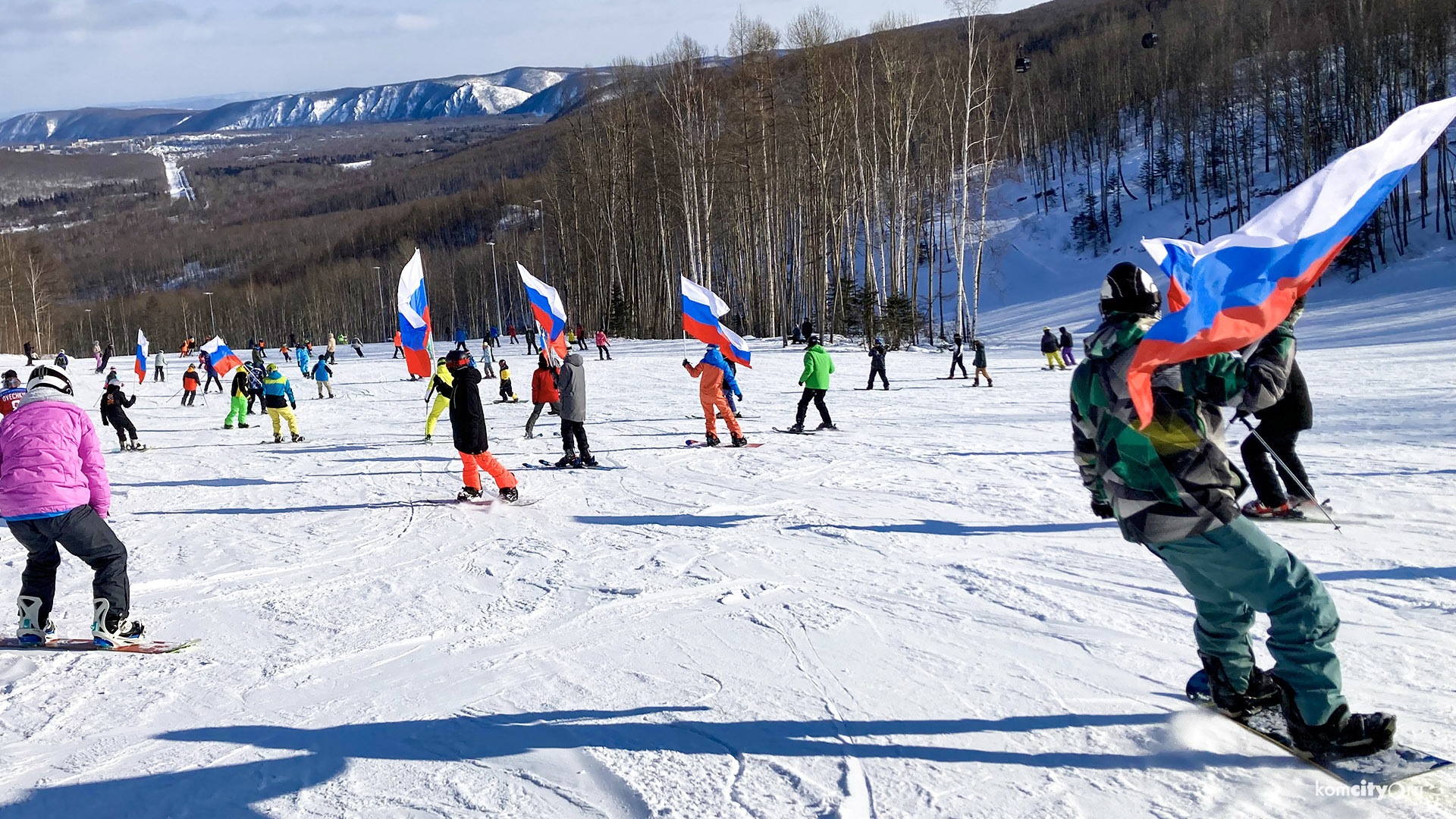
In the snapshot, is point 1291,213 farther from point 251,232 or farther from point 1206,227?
point 251,232

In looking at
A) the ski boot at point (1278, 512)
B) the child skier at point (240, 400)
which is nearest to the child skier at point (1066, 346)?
the ski boot at point (1278, 512)

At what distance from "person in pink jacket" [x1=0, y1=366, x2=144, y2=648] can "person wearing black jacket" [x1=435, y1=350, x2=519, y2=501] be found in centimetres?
367

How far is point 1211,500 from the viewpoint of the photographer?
3127 millimetres

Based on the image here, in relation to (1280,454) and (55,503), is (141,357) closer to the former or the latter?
(55,503)

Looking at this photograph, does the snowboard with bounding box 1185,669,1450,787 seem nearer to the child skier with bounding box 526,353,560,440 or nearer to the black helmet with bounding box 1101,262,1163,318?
the black helmet with bounding box 1101,262,1163,318

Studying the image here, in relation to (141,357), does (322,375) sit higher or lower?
lower

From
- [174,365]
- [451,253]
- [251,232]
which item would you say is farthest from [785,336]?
[251,232]

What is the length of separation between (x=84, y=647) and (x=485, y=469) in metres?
4.28

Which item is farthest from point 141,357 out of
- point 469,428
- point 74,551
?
point 74,551

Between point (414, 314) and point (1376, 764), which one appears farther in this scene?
point (414, 314)

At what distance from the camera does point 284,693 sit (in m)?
4.72

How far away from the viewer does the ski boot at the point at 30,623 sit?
5.46 meters

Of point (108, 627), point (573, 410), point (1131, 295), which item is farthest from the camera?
point (573, 410)
